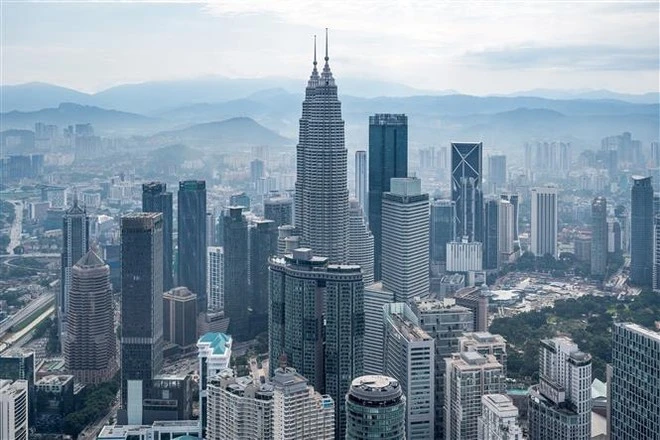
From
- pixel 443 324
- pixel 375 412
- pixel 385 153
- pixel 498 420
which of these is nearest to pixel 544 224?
pixel 385 153

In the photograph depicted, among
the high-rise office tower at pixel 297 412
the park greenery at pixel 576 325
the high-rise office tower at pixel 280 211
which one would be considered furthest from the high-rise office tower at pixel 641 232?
the high-rise office tower at pixel 297 412

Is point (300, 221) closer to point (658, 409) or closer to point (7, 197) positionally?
point (658, 409)

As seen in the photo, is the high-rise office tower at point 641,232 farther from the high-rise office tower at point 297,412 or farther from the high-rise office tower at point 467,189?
the high-rise office tower at point 297,412

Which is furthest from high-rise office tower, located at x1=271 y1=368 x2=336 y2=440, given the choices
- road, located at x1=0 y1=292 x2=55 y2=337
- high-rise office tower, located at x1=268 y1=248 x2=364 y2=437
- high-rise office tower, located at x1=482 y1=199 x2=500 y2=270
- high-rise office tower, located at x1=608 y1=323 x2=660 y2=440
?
high-rise office tower, located at x1=482 y1=199 x2=500 y2=270

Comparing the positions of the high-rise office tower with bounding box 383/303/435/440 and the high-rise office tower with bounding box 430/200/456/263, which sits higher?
the high-rise office tower with bounding box 430/200/456/263

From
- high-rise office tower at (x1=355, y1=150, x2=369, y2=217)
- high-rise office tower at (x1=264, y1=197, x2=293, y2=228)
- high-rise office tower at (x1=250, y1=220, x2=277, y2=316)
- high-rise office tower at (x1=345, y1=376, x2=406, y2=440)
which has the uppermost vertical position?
high-rise office tower at (x1=355, y1=150, x2=369, y2=217)

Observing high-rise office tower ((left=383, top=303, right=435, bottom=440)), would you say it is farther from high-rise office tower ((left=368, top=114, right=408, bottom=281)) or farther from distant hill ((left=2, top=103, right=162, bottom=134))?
distant hill ((left=2, top=103, right=162, bottom=134))

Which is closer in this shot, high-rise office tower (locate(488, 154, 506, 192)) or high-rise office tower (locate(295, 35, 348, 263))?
high-rise office tower (locate(295, 35, 348, 263))

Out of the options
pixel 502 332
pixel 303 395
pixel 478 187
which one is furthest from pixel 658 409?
pixel 478 187
